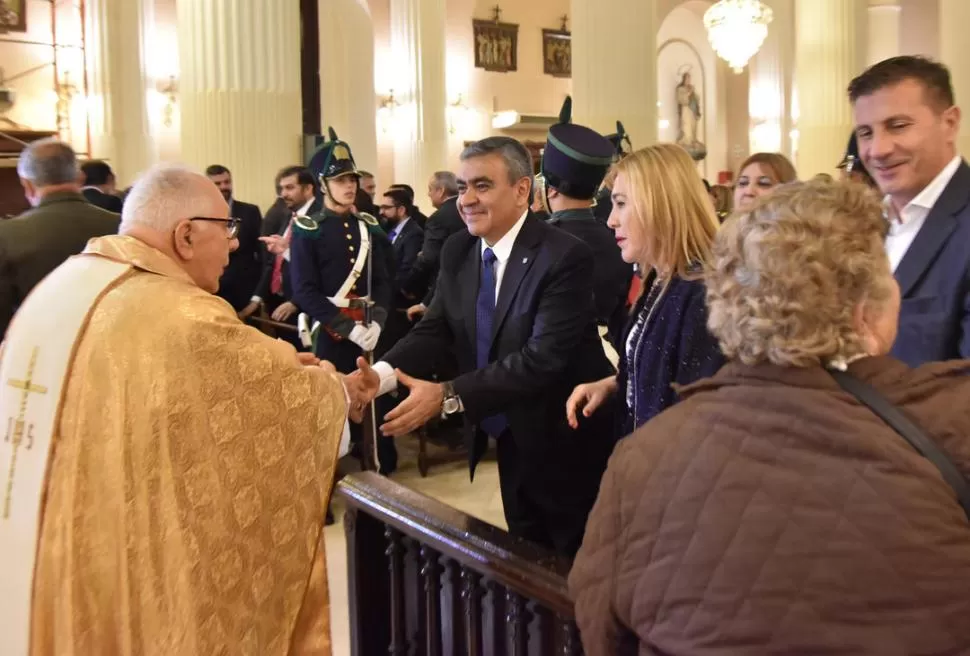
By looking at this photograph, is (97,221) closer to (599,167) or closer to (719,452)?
(599,167)

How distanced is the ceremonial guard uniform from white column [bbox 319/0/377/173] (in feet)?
31.6

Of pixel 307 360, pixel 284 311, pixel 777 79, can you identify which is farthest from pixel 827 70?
pixel 307 360

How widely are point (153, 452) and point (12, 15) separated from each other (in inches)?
466

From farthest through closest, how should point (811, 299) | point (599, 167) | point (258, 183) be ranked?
1. point (258, 183)
2. point (599, 167)
3. point (811, 299)

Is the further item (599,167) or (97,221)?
(97,221)

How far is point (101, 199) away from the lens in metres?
5.79

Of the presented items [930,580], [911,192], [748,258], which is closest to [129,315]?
[748,258]

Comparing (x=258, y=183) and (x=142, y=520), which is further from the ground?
(x=258, y=183)

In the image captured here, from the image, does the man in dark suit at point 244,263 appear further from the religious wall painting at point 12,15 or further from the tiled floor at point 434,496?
the religious wall painting at point 12,15

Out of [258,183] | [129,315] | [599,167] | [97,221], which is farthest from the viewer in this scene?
[258,183]

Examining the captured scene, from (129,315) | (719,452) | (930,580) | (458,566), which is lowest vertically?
(458,566)

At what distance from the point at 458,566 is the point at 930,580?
1.23 m

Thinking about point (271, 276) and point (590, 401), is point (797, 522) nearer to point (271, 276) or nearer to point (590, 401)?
point (590, 401)

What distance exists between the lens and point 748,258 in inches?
47.9
